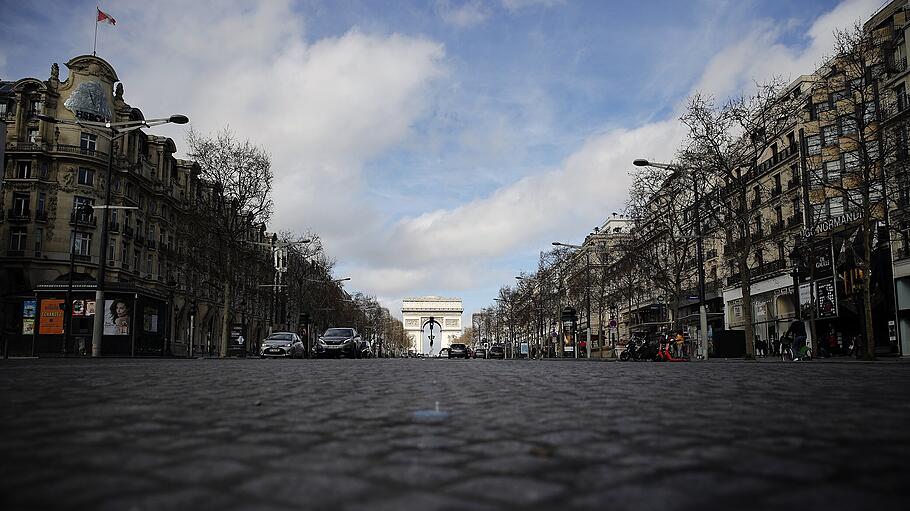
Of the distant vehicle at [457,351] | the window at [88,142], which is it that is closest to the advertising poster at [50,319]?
the window at [88,142]

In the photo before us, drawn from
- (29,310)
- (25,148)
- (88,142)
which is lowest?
(29,310)

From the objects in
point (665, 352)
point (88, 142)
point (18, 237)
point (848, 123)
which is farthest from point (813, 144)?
point (18, 237)

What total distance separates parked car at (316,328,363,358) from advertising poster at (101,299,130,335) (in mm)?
10412

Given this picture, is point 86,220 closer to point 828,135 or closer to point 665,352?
point 665,352

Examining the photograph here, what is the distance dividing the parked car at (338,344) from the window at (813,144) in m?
29.7

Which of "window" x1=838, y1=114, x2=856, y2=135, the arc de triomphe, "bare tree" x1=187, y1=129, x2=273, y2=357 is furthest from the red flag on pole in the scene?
the arc de triomphe

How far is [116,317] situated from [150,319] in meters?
3.18

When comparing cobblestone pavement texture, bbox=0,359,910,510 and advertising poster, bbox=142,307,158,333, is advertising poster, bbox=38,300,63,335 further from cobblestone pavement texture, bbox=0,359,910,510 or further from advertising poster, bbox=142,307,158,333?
cobblestone pavement texture, bbox=0,359,910,510

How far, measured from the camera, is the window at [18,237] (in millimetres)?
49625

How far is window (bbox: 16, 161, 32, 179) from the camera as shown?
164 ft

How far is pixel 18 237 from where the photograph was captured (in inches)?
1957

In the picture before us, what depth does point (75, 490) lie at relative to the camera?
2.61 meters

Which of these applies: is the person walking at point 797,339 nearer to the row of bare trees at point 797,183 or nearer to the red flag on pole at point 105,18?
the row of bare trees at point 797,183

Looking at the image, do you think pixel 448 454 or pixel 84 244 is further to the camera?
pixel 84 244
